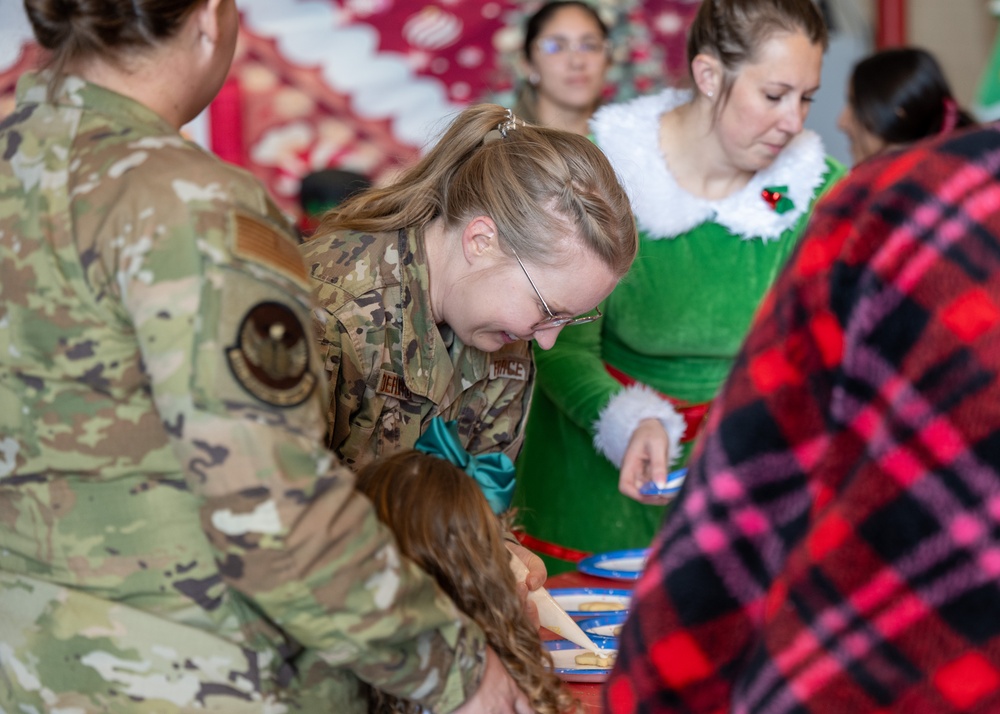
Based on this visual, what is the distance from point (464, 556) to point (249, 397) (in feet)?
1.32

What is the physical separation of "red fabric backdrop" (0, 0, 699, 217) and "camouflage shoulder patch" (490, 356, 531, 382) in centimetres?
206

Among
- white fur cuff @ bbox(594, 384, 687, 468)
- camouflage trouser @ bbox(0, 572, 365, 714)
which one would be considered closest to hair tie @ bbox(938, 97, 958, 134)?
white fur cuff @ bbox(594, 384, 687, 468)

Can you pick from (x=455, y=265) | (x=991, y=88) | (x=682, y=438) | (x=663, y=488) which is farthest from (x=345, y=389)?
(x=991, y=88)

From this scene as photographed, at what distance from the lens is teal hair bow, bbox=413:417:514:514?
1.34 metres

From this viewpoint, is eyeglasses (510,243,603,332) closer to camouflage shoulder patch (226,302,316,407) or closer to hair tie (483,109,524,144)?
hair tie (483,109,524,144)

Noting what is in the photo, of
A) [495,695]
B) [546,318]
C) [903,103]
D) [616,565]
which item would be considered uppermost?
[903,103]

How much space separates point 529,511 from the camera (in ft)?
7.75

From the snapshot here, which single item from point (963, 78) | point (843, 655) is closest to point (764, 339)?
point (843, 655)

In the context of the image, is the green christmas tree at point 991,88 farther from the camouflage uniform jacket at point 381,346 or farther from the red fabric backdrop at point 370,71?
the camouflage uniform jacket at point 381,346

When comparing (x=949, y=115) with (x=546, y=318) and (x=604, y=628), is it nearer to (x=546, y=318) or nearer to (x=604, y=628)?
(x=546, y=318)

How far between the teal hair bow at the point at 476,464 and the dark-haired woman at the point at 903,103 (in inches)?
77.5

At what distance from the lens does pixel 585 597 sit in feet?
5.61

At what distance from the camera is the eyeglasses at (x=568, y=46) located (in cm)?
321

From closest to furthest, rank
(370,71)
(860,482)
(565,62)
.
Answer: (860,482) < (565,62) < (370,71)
